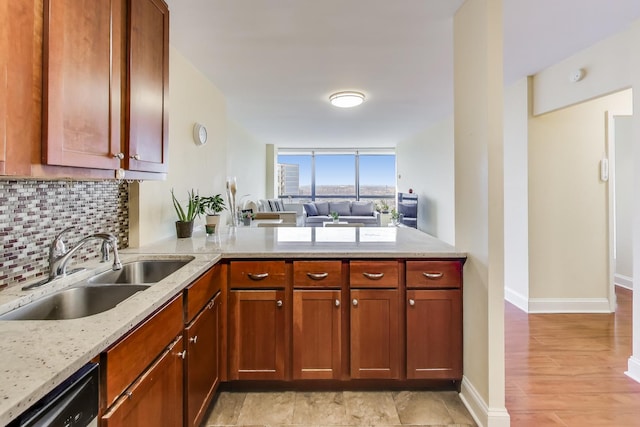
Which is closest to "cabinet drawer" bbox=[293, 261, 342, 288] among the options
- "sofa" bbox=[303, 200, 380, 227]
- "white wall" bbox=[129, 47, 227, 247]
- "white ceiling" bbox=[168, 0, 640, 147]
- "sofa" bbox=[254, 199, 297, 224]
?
"white wall" bbox=[129, 47, 227, 247]

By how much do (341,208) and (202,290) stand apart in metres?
7.85

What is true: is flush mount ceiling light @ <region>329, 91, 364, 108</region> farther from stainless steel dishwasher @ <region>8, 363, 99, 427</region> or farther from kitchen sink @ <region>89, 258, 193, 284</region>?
stainless steel dishwasher @ <region>8, 363, 99, 427</region>

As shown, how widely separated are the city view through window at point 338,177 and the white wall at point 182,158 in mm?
→ 6700

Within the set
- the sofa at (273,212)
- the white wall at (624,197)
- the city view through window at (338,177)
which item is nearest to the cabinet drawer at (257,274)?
the sofa at (273,212)

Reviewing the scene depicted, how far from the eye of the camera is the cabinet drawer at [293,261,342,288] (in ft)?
6.73

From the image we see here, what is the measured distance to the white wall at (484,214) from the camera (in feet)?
5.82

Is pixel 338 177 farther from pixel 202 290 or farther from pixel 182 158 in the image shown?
pixel 202 290

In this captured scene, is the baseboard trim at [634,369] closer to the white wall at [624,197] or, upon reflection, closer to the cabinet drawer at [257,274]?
the cabinet drawer at [257,274]

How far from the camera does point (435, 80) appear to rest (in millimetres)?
3521

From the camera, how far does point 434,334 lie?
204 centimetres

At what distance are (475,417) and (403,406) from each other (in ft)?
1.29

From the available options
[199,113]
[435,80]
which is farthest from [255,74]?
[435,80]

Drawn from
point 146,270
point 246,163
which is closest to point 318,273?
point 146,270

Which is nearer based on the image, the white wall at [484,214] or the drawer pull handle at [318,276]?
the white wall at [484,214]
